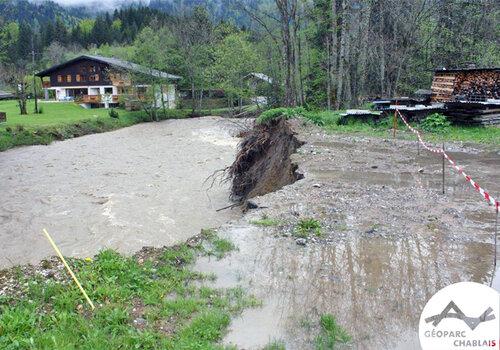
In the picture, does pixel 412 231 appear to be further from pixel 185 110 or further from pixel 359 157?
pixel 185 110

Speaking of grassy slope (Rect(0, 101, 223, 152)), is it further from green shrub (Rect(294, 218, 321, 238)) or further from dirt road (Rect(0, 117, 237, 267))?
green shrub (Rect(294, 218, 321, 238))

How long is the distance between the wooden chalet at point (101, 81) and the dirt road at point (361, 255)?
39833mm

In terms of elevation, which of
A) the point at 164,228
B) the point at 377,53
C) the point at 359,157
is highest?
the point at 377,53

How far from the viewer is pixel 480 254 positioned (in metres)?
6.59

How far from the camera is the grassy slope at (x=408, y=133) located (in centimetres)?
1586

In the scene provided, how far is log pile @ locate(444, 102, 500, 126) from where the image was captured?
684 inches

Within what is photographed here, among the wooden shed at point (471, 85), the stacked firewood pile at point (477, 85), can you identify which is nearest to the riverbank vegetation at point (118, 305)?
the wooden shed at point (471, 85)

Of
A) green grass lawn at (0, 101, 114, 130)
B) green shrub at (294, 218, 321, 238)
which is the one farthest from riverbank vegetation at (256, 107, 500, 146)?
green grass lawn at (0, 101, 114, 130)

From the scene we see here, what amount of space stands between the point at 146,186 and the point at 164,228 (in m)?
6.07

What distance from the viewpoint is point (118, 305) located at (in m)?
5.40

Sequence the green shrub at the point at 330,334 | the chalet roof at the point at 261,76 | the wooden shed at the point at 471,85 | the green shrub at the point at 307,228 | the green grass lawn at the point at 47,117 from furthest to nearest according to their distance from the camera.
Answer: the chalet roof at the point at 261,76 < the green grass lawn at the point at 47,117 < the wooden shed at the point at 471,85 < the green shrub at the point at 307,228 < the green shrub at the point at 330,334

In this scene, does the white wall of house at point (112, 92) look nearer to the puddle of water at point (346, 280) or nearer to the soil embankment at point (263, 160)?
the soil embankment at point (263, 160)

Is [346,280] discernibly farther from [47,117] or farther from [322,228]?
[47,117]

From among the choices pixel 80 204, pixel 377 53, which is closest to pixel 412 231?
pixel 80 204
